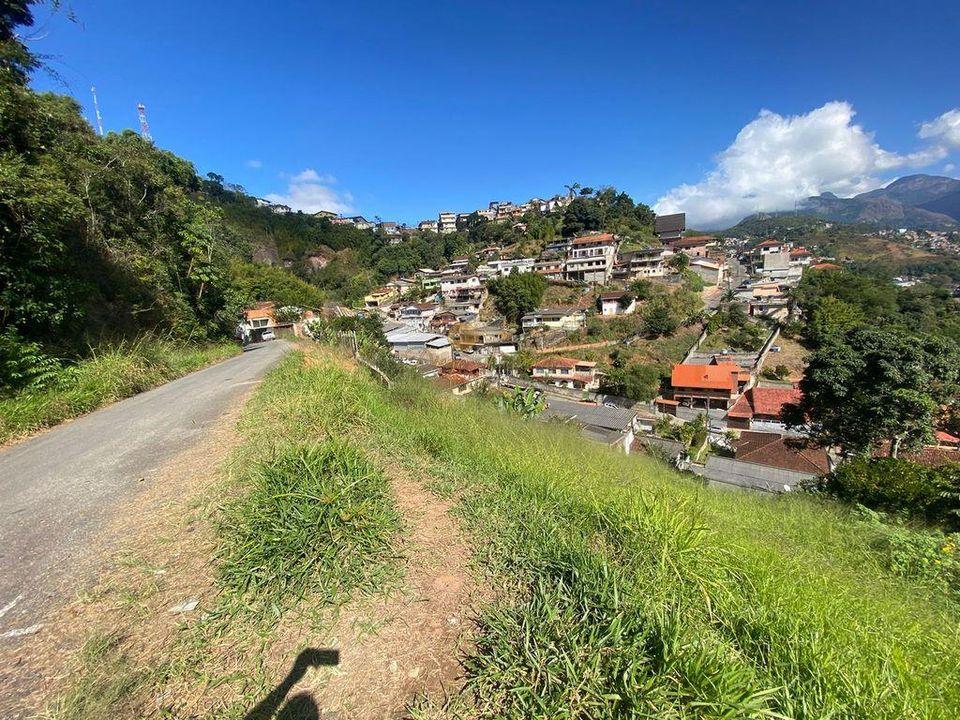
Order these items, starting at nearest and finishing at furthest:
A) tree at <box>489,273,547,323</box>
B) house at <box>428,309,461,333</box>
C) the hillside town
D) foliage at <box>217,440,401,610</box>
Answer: foliage at <box>217,440,401,610</box> < the hillside town < tree at <box>489,273,547,323</box> < house at <box>428,309,461,333</box>

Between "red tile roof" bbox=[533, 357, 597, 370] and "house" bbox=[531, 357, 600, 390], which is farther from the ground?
"red tile roof" bbox=[533, 357, 597, 370]

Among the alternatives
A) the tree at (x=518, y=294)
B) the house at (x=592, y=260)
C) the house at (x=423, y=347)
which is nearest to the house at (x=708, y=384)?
the tree at (x=518, y=294)

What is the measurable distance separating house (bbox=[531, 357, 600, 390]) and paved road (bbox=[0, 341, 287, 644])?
999 inches

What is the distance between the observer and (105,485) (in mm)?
3131

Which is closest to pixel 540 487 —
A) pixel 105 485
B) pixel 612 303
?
pixel 105 485

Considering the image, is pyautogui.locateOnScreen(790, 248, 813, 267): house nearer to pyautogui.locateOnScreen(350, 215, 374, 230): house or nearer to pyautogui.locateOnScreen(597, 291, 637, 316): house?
pyautogui.locateOnScreen(597, 291, 637, 316): house

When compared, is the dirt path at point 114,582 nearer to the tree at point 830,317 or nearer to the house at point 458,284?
the tree at point 830,317

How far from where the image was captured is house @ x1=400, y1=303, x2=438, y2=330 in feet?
141

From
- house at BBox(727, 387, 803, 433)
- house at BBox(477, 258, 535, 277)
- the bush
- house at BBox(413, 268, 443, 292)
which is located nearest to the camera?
the bush

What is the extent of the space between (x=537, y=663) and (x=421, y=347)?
32.7m

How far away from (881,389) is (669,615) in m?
15.4

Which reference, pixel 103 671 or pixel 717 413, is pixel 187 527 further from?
pixel 717 413

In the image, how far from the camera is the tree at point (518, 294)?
40000 mm

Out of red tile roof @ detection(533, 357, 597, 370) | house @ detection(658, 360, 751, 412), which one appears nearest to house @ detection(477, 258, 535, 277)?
red tile roof @ detection(533, 357, 597, 370)
